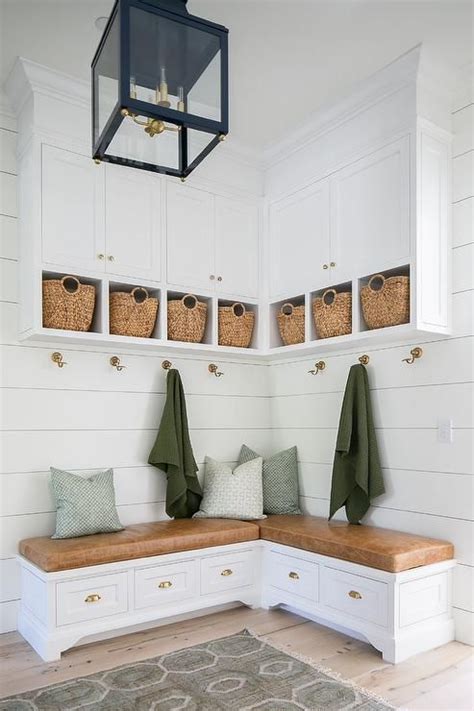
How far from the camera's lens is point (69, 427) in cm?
323

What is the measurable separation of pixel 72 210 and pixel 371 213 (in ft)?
5.08

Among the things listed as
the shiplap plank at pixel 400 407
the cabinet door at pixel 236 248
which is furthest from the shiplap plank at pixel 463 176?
the cabinet door at pixel 236 248

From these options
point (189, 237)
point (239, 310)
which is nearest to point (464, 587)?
point (239, 310)

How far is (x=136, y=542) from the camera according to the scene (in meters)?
2.88

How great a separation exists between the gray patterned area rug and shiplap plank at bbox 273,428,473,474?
1.10 metres

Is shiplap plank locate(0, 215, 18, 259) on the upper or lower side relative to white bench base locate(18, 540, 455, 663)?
upper

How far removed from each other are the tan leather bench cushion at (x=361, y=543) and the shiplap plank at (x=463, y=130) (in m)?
1.93

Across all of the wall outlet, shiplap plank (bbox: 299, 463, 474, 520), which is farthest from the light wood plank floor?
the wall outlet

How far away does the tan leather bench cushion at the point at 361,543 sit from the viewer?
8.66 ft

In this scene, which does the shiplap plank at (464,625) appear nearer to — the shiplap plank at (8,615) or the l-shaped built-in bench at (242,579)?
the l-shaped built-in bench at (242,579)

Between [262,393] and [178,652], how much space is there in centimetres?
180

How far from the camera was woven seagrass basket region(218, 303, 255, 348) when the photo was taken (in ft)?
11.8

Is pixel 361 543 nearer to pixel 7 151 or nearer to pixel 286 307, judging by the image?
pixel 286 307

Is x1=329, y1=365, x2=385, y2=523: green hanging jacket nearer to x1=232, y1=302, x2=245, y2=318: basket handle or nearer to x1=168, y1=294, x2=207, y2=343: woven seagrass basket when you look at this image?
x1=232, y1=302, x2=245, y2=318: basket handle
